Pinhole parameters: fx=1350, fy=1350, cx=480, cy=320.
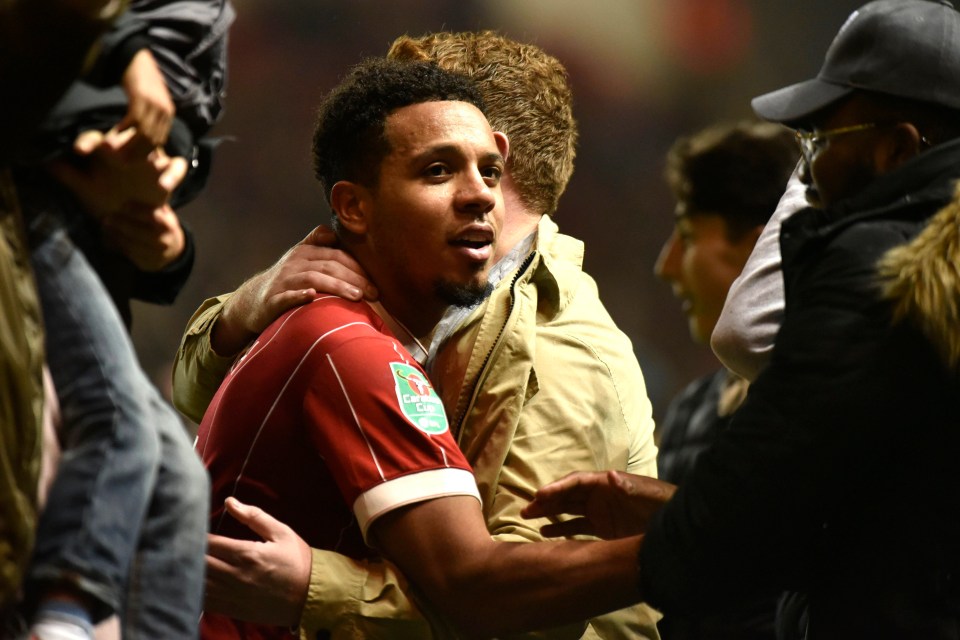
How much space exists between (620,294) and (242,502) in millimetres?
4100

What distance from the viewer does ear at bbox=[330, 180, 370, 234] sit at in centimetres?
252

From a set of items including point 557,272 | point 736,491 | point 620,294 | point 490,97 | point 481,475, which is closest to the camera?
point 736,491

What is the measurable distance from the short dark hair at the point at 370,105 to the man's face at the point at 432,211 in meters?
0.02

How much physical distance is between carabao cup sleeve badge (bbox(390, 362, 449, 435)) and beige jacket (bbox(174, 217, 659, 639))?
8.6 inches

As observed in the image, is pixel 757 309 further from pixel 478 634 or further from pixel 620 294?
pixel 620 294

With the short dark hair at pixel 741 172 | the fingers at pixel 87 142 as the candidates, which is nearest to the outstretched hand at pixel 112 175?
the fingers at pixel 87 142

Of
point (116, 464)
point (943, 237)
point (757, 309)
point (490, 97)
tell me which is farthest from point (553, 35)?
point (116, 464)

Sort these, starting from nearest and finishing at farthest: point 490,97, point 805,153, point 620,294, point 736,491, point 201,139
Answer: point 201,139, point 736,491, point 805,153, point 490,97, point 620,294

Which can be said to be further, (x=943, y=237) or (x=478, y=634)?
(x=478, y=634)

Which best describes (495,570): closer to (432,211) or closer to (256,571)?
(256,571)

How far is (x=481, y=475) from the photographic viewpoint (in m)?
2.38

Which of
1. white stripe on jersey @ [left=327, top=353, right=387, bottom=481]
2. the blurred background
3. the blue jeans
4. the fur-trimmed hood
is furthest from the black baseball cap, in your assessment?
the blurred background

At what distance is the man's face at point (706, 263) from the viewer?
3.95 m

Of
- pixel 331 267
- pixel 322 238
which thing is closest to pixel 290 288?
pixel 331 267
